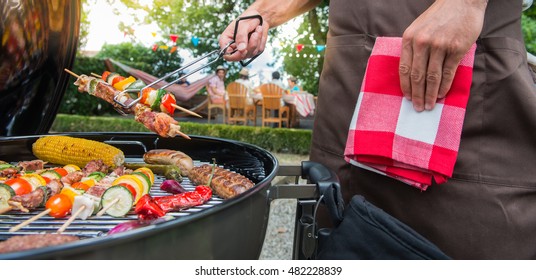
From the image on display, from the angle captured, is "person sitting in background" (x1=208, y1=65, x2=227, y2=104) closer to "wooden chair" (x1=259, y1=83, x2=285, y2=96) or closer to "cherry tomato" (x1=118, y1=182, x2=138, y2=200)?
"wooden chair" (x1=259, y1=83, x2=285, y2=96)

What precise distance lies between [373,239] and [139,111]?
1101mm

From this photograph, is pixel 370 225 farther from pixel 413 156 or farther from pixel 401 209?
pixel 401 209

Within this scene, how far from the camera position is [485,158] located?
3.96 feet

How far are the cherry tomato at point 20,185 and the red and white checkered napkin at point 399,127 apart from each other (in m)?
1.02

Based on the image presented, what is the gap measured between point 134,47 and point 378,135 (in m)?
18.2

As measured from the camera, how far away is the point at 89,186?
1356 millimetres

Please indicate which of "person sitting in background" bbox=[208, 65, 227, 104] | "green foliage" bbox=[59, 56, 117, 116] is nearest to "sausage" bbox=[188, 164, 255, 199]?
"person sitting in background" bbox=[208, 65, 227, 104]

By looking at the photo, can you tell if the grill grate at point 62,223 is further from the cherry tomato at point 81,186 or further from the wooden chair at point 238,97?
the wooden chair at point 238,97

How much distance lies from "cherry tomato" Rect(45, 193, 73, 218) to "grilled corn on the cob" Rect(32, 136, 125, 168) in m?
0.52

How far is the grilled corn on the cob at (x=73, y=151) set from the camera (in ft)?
5.44
